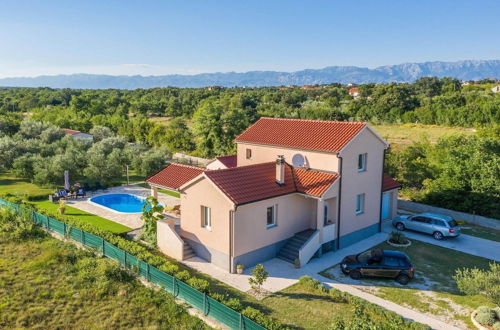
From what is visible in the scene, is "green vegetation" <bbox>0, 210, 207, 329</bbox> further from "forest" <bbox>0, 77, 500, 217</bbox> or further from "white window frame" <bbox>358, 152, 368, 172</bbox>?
"forest" <bbox>0, 77, 500, 217</bbox>

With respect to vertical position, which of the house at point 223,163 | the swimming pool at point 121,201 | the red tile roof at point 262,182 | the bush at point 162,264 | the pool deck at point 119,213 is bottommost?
the swimming pool at point 121,201

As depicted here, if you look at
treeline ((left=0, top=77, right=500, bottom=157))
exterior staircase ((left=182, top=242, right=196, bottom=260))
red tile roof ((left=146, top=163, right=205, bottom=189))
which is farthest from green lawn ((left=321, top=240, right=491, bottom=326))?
treeline ((left=0, top=77, right=500, bottom=157))

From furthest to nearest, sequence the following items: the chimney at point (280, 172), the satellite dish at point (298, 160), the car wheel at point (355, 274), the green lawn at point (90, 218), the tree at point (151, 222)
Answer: the green lawn at point (90, 218) → the satellite dish at point (298, 160) → the tree at point (151, 222) → the chimney at point (280, 172) → the car wheel at point (355, 274)

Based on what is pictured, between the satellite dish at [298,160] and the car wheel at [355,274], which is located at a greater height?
the satellite dish at [298,160]

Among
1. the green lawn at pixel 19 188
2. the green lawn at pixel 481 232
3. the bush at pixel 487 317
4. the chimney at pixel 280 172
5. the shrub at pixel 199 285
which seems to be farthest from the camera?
the green lawn at pixel 19 188

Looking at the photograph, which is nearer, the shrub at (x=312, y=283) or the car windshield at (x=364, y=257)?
the shrub at (x=312, y=283)

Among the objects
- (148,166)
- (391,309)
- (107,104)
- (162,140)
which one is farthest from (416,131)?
(107,104)

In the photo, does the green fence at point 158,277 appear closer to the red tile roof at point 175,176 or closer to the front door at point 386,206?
the red tile roof at point 175,176

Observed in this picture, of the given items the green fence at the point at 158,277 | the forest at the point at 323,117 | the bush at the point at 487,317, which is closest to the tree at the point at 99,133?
the forest at the point at 323,117

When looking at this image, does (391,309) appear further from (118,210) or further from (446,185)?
(118,210)

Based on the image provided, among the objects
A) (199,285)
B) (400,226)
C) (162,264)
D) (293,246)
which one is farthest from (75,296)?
(400,226)
